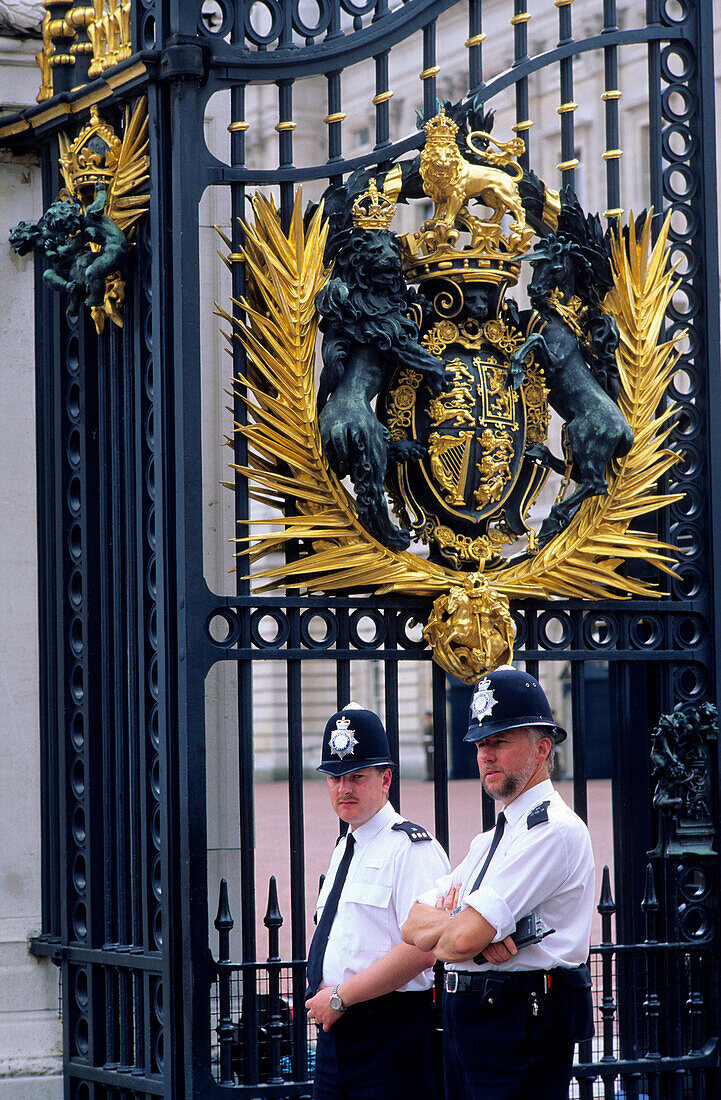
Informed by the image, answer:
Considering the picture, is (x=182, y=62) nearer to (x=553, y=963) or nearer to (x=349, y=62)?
(x=349, y=62)

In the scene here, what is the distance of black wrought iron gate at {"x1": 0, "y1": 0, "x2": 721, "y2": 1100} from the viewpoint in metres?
5.12

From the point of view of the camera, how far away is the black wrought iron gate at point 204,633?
16.8 ft

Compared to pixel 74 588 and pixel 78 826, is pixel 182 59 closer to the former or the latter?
pixel 74 588

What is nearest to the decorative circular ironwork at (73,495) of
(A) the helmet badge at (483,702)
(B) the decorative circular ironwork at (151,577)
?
(B) the decorative circular ironwork at (151,577)

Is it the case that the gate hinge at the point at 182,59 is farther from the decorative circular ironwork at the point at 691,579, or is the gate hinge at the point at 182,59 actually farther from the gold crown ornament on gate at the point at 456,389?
the decorative circular ironwork at the point at 691,579

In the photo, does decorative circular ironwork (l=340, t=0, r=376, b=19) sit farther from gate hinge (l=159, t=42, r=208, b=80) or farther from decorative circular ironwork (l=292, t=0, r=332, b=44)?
gate hinge (l=159, t=42, r=208, b=80)

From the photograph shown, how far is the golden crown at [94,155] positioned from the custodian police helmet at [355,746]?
195 cm

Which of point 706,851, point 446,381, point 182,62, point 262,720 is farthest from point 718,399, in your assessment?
point 262,720

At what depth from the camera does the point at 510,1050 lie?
4215 millimetres

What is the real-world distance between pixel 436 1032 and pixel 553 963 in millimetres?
901

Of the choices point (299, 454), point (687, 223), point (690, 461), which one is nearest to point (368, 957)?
point (299, 454)

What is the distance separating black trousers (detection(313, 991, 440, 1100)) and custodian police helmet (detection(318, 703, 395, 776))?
63 centimetres

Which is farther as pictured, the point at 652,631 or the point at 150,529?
the point at 652,631

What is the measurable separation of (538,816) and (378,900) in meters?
0.66
